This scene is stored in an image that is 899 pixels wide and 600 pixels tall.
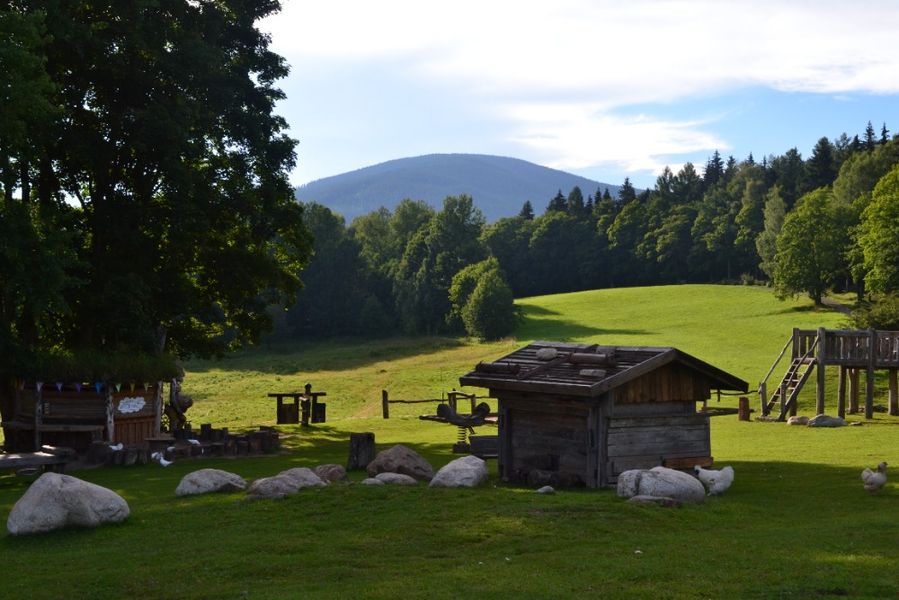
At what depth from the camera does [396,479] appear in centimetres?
2122

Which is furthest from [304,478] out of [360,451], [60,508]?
[360,451]

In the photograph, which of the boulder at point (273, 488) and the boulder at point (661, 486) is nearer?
the boulder at point (661, 486)

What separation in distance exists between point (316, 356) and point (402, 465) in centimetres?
7925

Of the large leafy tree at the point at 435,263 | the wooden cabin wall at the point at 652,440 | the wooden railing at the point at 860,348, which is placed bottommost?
the wooden cabin wall at the point at 652,440

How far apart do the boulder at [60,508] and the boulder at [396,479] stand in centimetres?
566

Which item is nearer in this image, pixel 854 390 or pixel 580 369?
pixel 580 369

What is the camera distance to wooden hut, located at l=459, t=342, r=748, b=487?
2286 cm

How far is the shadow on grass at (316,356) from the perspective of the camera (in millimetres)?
89438

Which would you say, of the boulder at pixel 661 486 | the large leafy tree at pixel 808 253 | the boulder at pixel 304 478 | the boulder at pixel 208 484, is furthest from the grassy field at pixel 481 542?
the large leafy tree at pixel 808 253

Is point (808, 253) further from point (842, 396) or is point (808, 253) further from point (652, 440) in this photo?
point (652, 440)

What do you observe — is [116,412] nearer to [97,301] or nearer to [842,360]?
[97,301]

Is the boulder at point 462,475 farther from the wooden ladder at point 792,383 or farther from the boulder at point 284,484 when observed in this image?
the wooden ladder at point 792,383

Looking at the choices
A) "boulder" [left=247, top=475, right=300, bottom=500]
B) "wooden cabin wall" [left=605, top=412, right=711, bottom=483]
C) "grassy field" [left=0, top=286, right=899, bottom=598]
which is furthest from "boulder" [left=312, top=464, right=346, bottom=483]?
"wooden cabin wall" [left=605, top=412, right=711, bottom=483]

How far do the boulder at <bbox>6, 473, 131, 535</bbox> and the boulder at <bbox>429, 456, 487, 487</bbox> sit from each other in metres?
6.68
